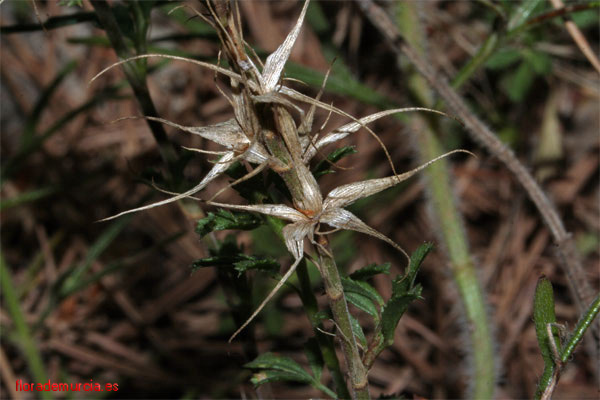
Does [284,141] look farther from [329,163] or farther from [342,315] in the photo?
[342,315]

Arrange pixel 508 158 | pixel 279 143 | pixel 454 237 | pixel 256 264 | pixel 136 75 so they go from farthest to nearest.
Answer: pixel 454 237
pixel 508 158
pixel 136 75
pixel 256 264
pixel 279 143

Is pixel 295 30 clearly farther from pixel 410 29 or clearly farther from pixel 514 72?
pixel 514 72

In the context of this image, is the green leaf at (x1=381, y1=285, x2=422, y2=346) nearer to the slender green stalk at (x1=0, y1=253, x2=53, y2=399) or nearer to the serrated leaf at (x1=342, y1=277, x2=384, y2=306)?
the serrated leaf at (x1=342, y1=277, x2=384, y2=306)

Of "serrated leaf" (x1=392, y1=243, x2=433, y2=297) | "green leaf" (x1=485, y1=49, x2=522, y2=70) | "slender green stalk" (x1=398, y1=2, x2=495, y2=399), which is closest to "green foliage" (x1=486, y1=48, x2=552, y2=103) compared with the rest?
"green leaf" (x1=485, y1=49, x2=522, y2=70)

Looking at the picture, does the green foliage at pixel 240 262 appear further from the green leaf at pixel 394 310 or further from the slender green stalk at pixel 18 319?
the slender green stalk at pixel 18 319

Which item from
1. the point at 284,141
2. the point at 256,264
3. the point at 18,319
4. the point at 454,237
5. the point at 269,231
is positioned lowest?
the point at 454,237

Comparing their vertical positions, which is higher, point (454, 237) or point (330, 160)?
point (330, 160)

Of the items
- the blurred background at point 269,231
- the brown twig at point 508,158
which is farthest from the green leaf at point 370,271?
the blurred background at point 269,231

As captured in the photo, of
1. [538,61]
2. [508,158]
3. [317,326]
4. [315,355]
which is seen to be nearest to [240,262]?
[317,326]
